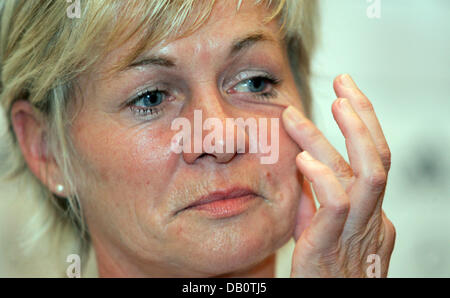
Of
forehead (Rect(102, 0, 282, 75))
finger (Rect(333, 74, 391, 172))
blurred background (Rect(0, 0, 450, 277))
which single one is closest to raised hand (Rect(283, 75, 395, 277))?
finger (Rect(333, 74, 391, 172))

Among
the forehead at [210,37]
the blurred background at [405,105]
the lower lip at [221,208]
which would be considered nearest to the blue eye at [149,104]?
the forehead at [210,37]

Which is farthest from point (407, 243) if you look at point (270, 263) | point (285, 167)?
point (285, 167)

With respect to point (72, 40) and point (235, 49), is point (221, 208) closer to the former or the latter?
point (235, 49)

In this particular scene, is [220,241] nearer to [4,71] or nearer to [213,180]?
[213,180]

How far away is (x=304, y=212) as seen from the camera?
1375 millimetres

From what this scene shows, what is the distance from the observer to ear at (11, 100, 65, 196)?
1390 millimetres

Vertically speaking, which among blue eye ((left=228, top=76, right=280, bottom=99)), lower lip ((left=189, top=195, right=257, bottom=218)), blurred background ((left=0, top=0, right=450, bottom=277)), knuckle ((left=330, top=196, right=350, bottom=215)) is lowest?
knuckle ((left=330, top=196, right=350, bottom=215))

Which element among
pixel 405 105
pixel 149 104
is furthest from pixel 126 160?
pixel 405 105

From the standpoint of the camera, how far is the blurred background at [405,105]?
2.17 m

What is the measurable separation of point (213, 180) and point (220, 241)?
142mm

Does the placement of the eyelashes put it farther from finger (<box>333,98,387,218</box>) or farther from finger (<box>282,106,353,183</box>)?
finger (<box>333,98,387,218</box>)

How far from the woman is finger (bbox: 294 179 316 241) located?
2.0 inches

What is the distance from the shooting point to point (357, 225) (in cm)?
118

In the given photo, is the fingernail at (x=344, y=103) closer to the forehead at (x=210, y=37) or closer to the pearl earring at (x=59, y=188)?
the forehead at (x=210, y=37)
